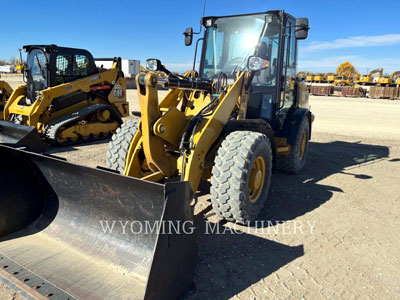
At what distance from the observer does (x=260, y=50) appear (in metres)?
4.84

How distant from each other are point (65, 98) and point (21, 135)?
264 centimetres

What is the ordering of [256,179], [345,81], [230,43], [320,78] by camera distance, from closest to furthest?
[256,179] → [230,43] → [345,81] → [320,78]

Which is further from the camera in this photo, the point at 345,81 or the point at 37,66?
the point at 345,81

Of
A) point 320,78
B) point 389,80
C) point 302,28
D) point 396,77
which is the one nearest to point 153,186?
point 302,28

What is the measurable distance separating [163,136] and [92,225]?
1.18 m

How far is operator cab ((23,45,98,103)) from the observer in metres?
8.87

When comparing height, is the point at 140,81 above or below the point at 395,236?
above

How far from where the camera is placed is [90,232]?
10.4 ft

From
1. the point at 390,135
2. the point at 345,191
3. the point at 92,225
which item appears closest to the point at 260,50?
the point at 345,191

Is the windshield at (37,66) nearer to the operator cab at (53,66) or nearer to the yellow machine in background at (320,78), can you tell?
the operator cab at (53,66)

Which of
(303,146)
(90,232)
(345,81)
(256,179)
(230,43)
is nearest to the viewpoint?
(90,232)

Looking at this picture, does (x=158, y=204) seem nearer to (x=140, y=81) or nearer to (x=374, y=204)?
(x=140, y=81)

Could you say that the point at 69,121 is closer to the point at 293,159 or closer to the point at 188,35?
the point at 188,35

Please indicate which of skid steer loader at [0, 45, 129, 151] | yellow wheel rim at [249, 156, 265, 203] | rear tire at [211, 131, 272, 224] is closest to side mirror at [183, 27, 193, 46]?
rear tire at [211, 131, 272, 224]
